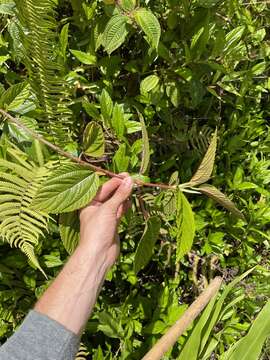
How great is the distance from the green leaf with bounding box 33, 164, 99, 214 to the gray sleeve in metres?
0.19

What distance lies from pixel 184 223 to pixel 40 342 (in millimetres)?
345

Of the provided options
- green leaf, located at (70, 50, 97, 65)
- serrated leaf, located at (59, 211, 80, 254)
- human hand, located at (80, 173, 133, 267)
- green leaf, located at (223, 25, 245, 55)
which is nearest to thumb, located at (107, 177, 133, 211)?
human hand, located at (80, 173, 133, 267)

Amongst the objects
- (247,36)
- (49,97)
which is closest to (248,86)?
(247,36)

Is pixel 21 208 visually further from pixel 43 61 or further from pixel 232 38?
pixel 232 38

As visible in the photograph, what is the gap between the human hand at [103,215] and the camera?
1.04m

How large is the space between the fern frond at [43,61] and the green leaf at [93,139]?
0.18ft

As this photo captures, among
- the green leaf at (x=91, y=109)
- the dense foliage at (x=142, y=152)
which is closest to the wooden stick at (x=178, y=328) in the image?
the dense foliage at (x=142, y=152)

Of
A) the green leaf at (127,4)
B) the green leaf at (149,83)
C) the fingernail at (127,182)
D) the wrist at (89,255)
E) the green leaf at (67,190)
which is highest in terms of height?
the green leaf at (127,4)

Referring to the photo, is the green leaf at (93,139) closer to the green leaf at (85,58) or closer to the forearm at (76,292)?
the forearm at (76,292)

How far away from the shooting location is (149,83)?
140 centimetres

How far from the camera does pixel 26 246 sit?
1.05 m

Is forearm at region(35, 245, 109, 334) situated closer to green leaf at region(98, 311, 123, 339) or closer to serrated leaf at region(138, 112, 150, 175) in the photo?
serrated leaf at region(138, 112, 150, 175)

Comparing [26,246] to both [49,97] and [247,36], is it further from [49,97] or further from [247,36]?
[247,36]

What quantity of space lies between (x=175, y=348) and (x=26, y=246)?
0.69 m
